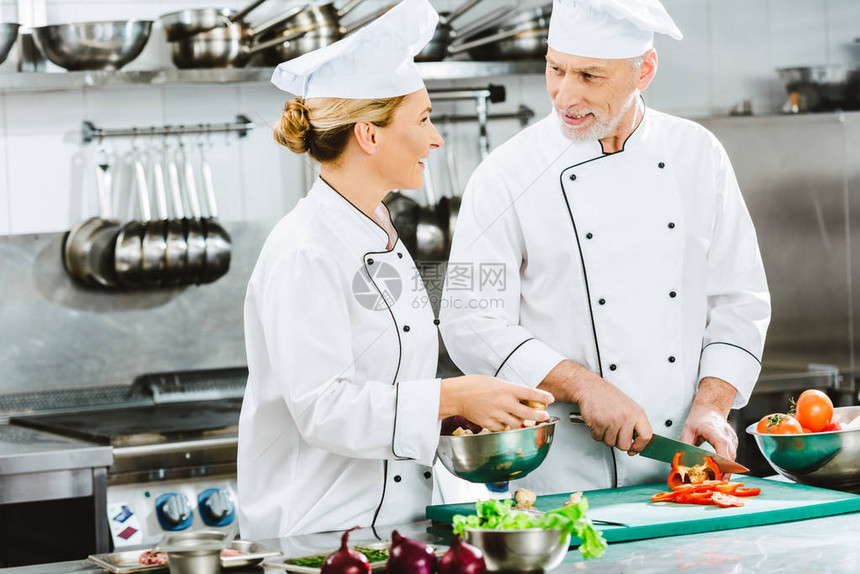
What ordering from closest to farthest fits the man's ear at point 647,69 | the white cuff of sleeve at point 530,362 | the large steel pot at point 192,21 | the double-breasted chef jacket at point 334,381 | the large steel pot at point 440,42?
the double-breasted chef jacket at point 334,381, the white cuff of sleeve at point 530,362, the man's ear at point 647,69, the large steel pot at point 192,21, the large steel pot at point 440,42

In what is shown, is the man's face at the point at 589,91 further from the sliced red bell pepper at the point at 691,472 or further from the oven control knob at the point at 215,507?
the oven control knob at the point at 215,507

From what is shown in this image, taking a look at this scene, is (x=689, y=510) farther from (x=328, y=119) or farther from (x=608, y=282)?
(x=328, y=119)

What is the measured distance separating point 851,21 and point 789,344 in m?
1.29

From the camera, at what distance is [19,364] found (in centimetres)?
351

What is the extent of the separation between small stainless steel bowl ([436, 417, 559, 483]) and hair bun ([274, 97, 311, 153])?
52 cm

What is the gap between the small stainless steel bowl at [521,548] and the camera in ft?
4.46

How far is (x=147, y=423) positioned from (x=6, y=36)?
4.06ft

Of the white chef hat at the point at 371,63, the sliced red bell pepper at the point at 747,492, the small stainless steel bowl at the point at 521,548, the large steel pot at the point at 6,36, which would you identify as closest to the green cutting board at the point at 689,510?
the sliced red bell pepper at the point at 747,492

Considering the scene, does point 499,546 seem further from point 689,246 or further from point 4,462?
point 4,462

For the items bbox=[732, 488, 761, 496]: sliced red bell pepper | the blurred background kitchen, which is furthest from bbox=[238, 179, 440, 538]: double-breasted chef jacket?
the blurred background kitchen

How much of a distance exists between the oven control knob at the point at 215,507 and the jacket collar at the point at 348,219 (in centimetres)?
138

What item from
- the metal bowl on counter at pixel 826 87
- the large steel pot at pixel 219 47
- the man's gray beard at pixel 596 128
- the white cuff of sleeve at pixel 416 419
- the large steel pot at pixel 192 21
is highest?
the large steel pot at pixel 192 21

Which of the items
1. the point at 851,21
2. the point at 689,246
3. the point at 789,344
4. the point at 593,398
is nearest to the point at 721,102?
the point at 851,21

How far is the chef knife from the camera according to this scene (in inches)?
75.5
